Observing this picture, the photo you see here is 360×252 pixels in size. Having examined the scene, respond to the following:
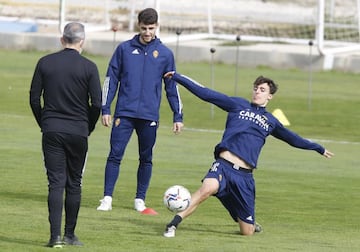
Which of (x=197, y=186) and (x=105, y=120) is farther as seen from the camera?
(x=197, y=186)

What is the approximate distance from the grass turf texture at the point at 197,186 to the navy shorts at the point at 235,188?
0.26 m

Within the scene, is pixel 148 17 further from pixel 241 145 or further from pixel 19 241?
pixel 19 241

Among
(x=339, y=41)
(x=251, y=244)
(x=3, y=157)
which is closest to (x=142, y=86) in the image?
(x=251, y=244)

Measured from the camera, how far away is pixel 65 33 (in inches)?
439

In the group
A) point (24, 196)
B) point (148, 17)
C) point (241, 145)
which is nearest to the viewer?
point (241, 145)

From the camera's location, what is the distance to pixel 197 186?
1666cm

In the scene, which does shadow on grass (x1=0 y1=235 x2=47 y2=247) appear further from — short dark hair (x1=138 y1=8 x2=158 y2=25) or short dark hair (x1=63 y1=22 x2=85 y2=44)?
short dark hair (x1=138 y1=8 x2=158 y2=25)

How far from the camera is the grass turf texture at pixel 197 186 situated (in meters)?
12.1

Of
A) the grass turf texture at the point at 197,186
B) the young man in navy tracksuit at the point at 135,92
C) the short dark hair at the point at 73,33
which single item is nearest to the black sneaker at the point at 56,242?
the grass turf texture at the point at 197,186

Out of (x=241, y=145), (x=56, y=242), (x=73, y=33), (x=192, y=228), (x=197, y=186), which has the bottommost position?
(x=197, y=186)

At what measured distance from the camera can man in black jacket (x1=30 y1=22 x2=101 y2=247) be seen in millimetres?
11109

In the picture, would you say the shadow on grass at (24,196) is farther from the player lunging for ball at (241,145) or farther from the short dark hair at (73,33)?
the short dark hair at (73,33)

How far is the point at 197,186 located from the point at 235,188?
4016mm

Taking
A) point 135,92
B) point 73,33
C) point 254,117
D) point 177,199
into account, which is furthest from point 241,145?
point 73,33
